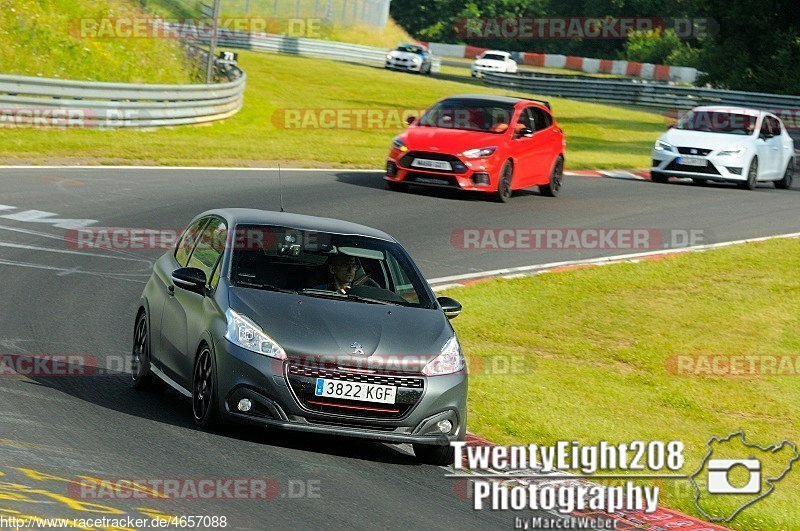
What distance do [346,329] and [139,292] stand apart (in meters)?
5.87

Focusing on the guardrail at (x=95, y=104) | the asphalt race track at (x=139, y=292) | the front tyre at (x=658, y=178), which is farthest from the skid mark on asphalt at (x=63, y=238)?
the front tyre at (x=658, y=178)

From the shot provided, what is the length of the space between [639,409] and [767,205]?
14.5 metres

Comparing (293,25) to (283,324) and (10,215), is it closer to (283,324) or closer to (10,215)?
(10,215)

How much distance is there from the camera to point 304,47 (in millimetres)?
72312

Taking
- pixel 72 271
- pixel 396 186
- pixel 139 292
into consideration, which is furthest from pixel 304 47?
pixel 139 292

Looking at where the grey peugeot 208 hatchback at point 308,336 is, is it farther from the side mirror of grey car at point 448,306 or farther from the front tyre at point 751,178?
the front tyre at point 751,178

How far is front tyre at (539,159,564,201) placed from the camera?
960 inches

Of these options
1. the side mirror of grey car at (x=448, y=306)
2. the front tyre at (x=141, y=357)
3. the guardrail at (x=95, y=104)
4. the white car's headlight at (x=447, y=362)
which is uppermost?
the side mirror of grey car at (x=448, y=306)

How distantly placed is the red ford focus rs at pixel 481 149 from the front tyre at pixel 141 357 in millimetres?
11992

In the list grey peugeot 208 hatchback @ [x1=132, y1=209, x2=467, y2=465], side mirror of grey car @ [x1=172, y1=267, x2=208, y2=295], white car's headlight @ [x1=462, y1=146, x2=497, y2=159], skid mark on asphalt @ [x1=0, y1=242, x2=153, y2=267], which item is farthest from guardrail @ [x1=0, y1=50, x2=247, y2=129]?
side mirror of grey car @ [x1=172, y1=267, x2=208, y2=295]

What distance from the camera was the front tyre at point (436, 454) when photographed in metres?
9.01

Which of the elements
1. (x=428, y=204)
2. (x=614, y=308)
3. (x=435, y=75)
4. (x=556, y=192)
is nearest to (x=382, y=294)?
(x=614, y=308)

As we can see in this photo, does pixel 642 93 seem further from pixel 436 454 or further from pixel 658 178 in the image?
pixel 436 454

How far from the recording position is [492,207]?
2239 centimetres
